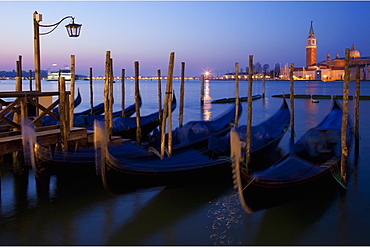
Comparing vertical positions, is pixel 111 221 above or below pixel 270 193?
below

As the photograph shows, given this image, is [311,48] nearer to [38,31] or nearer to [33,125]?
[38,31]

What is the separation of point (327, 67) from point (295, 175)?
10244 centimetres

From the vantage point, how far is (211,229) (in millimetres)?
3896

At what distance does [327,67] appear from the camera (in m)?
99.6

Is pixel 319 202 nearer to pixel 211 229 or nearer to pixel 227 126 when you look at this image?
pixel 211 229

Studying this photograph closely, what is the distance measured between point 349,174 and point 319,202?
61.4 inches

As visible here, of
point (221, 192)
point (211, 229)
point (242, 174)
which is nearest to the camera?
point (242, 174)

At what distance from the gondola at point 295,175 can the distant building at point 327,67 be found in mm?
87682

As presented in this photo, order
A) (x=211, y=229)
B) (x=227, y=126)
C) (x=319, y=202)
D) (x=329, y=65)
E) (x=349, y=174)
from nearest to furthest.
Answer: (x=211, y=229) → (x=319, y=202) → (x=349, y=174) → (x=227, y=126) → (x=329, y=65)

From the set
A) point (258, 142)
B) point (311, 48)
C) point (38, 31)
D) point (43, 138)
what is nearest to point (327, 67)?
point (311, 48)

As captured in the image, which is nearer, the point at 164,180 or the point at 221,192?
the point at 164,180

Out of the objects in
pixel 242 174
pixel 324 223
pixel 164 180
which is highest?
pixel 242 174

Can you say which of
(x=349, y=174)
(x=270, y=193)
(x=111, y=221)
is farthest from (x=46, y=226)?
(x=349, y=174)

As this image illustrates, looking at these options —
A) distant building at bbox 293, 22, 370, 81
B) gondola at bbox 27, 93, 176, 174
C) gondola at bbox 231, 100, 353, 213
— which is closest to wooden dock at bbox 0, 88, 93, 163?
gondola at bbox 27, 93, 176, 174
